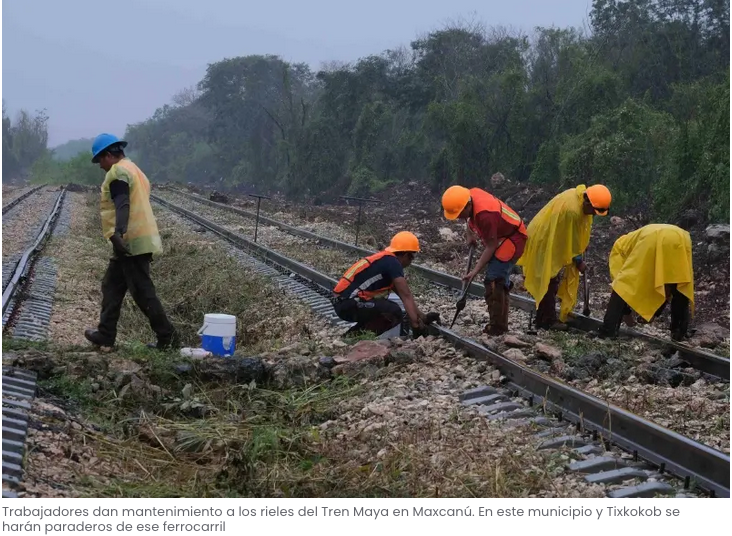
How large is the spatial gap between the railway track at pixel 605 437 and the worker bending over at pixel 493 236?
1274 mm

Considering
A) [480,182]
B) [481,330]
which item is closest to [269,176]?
[480,182]

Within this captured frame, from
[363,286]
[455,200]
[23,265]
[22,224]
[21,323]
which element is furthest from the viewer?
[22,224]

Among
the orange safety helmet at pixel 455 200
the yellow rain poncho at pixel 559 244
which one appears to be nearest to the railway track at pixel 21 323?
the orange safety helmet at pixel 455 200

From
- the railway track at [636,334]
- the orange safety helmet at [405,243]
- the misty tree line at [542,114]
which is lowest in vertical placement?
the railway track at [636,334]

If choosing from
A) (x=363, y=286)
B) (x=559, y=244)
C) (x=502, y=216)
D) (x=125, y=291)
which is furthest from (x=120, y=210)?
(x=559, y=244)

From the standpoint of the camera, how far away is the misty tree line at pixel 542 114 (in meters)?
18.8

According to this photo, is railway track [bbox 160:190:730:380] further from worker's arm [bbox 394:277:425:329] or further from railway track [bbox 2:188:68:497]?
railway track [bbox 2:188:68:497]

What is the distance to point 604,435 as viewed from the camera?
4531 mm

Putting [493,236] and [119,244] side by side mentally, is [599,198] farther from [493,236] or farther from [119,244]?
[119,244]

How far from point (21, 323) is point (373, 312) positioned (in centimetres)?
320

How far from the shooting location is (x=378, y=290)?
715cm

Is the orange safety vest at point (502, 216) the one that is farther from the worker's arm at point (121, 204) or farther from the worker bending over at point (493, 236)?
the worker's arm at point (121, 204)

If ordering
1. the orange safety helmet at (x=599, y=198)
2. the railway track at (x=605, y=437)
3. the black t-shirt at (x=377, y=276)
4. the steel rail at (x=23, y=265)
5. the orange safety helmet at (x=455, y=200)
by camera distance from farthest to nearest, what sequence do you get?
the steel rail at (x=23, y=265), the orange safety helmet at (x=599, y=198), the orange safety helmet at (x=455, y=200), the black t-shirt at (x=377, y=276), the railway track at (x=605, y=437)

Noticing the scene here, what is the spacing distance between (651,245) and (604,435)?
2.72 metres
